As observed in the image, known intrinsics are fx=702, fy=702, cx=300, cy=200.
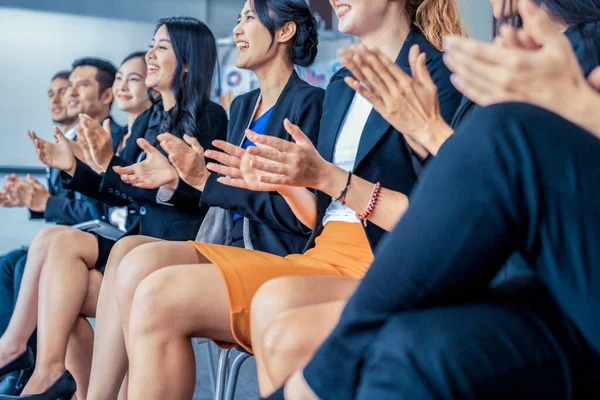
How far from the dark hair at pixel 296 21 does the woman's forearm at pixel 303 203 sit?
588 millimetres

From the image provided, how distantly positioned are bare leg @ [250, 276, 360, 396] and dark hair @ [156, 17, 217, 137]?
1.36 meters

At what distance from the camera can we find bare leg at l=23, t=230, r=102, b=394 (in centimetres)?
170

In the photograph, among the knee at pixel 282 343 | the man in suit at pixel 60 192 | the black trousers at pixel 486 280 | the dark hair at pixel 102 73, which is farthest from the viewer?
the dark hair at pixel 102 73

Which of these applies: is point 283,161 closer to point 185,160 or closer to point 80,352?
point 185,160

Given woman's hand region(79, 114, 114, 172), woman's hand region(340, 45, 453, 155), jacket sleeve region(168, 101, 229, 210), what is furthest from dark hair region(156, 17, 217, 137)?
woman's hand region(340, 45, 453, 155)

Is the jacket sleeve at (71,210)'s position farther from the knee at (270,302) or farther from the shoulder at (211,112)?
the knee at (270,302)

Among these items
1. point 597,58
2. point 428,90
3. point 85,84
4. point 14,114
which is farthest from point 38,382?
point 14,114

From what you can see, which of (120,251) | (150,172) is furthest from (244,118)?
(120,251)

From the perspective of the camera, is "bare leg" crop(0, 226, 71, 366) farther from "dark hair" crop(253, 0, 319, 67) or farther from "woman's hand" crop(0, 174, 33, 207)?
"woman's hand" crop(0, 174, 33, 207)

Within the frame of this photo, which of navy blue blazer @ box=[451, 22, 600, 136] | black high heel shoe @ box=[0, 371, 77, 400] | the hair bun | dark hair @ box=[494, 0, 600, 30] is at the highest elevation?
dark hair @ box=[494, 0, 600, 30]

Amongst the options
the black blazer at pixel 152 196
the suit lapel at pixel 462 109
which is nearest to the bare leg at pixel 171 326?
the suit lapel at pixel 462 109

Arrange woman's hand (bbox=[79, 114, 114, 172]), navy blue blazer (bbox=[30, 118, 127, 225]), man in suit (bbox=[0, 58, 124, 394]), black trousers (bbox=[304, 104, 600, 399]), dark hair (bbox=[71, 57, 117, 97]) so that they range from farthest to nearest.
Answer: dark hair (bbox=[71, 57, 117, 97]) → navy blue blazer (bbox=[30, 118, 127, 225]) → man in suit (bbox=[0, 58, 124, 394]) → woman's hand (bbox=[79, 114, 114, 172]) → black trousers (bbox=[304, 104, 600, 399])

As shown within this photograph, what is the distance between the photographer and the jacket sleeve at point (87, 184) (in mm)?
2320

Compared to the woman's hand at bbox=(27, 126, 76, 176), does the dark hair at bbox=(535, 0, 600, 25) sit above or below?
above
